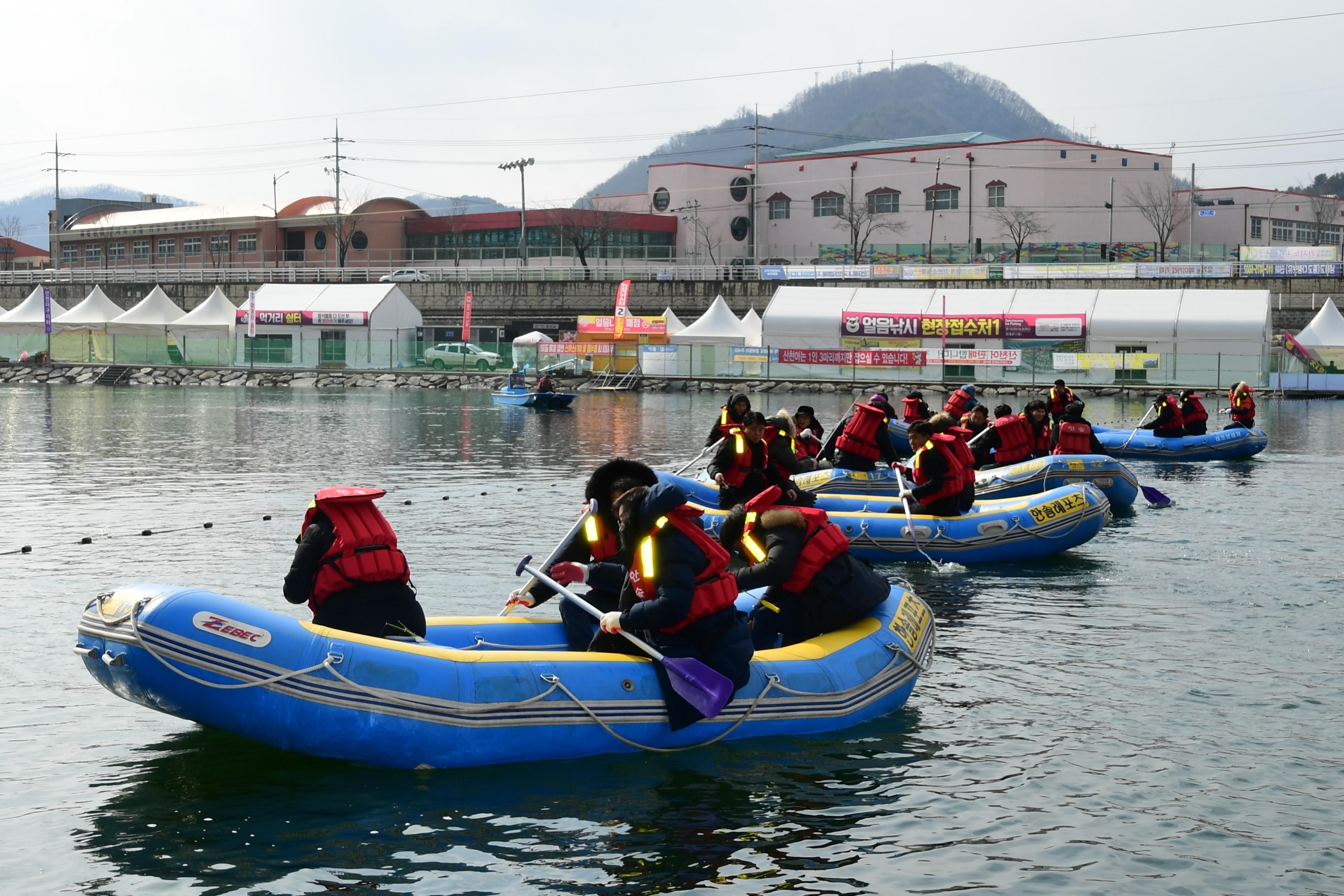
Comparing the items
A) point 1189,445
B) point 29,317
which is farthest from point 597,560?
point 29,317

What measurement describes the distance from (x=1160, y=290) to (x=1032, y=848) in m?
53.6

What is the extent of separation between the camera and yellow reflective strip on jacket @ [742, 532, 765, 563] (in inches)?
350

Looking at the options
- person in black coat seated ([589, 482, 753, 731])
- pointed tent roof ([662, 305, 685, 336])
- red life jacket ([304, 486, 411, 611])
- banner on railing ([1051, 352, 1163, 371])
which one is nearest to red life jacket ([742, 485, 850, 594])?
person in black coat seated ([589, 482, 753, 731])

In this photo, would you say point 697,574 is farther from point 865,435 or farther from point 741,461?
point 865,435

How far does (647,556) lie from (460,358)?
57.4m

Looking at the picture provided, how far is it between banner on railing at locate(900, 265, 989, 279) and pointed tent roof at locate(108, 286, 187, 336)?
129ft

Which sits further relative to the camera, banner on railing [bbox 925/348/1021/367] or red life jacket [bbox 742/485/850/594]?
banner on railing [bbox 925/348/1021/367]

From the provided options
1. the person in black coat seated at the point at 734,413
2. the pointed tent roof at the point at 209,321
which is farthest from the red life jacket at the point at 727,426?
the pointed tent roof at the point at 209,321

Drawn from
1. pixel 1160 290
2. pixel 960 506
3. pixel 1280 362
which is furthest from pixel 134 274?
pixel 960 506

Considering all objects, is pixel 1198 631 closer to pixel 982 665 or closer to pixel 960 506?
pixel 982 665

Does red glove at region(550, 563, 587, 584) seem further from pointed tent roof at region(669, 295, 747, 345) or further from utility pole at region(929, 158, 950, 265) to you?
utility pole at region(929, 158, 950, 265)

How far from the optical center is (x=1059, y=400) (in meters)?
Result: 23.7

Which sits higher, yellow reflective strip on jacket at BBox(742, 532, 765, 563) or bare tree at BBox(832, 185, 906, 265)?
bare tree at BBox(832, 185, 906, 265)

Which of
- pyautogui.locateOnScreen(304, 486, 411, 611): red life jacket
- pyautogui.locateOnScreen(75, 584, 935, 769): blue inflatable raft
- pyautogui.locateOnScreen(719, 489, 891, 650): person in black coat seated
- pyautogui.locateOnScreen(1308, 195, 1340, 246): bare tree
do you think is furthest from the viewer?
pyautogui.locateOnScreen(1308, 195, 1340, 246): bare tree
